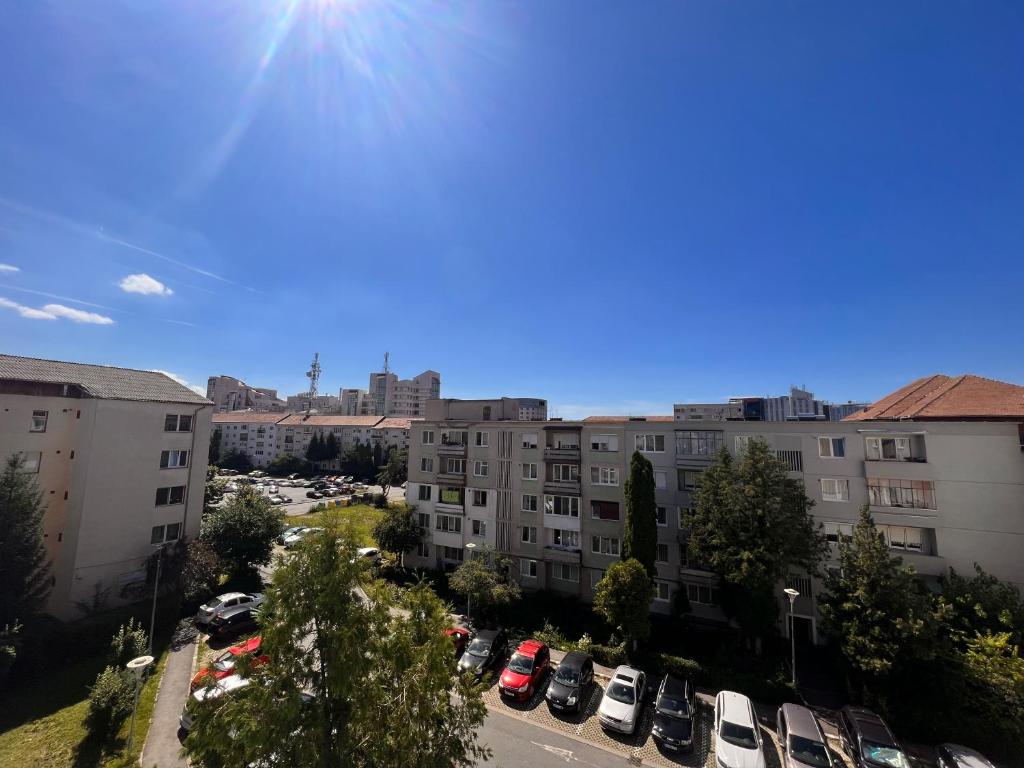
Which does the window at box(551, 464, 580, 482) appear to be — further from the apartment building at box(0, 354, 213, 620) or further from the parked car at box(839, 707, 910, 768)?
the apartment building at box(0, 354, 213, 620)

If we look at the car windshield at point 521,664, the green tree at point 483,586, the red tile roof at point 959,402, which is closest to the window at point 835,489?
the red tile roof at point 959,402

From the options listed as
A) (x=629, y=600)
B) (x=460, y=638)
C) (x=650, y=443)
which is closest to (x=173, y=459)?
(x=460, y=638)

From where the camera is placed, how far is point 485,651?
70.3ft

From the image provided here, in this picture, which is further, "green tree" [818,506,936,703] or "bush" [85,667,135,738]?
"green tree" [818,506,936,703]

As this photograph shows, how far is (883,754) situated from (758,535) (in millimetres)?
8891

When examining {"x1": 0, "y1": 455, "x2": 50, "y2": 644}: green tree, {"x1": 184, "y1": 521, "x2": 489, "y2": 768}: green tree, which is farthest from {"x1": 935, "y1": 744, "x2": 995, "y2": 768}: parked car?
{"x1": 0, "y1": 455, "x2": 50, "y2": 644}: green tree

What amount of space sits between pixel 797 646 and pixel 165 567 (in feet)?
127

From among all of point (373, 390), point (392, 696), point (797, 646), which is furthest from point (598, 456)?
point (373, 390)

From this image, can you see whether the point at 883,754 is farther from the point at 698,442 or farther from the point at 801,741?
the point at 698,442

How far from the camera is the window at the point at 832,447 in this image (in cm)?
2486

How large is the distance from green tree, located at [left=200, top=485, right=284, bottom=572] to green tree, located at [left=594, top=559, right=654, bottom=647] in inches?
987

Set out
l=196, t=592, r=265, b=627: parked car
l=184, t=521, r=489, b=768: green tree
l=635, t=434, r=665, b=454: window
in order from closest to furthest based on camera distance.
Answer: l=184, t=521, r=489, b=768: green tree → l=196, t=592, r=265, b=627: parked car → l=635, t=434, r=665, b=454: window

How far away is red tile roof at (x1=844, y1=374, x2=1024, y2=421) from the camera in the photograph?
23109 mm

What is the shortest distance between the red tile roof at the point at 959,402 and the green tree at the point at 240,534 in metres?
43.8
